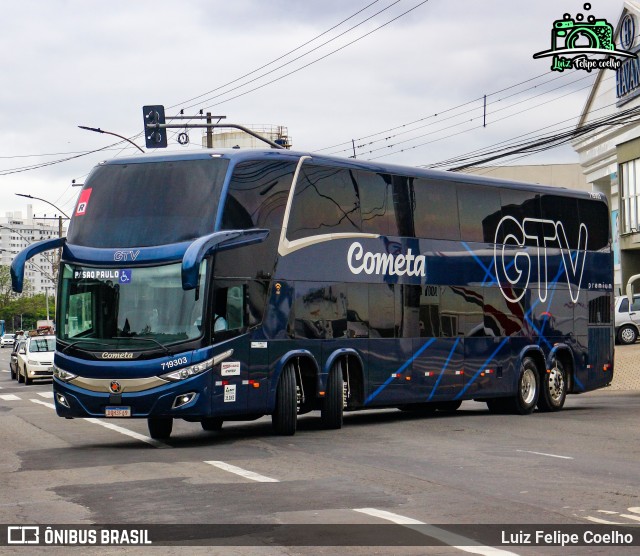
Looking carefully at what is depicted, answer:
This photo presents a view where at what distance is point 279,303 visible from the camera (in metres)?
19.5

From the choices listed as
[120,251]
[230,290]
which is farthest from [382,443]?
[120,251]

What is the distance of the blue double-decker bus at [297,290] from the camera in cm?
1797

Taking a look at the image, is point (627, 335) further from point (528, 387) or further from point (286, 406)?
point (286, 406)

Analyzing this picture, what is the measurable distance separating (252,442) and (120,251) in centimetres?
332

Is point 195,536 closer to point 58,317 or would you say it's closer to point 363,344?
point 58,317

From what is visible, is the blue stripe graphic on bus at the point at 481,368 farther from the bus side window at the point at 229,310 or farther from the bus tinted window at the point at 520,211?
the bus side window at the point at 229,310

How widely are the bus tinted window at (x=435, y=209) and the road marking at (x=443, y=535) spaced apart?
12.0 m

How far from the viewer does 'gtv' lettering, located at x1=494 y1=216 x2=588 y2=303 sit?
2443 centimetres

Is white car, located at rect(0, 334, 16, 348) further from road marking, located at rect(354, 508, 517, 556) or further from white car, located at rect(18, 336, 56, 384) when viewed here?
road marking, located at rect(354, 508, 517, 556)

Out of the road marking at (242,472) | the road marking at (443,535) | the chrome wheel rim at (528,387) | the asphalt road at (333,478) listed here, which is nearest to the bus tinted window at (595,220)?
the chrome wheel rim at (528,387)

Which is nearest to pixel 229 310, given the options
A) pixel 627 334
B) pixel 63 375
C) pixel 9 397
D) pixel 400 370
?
pixel 63 375

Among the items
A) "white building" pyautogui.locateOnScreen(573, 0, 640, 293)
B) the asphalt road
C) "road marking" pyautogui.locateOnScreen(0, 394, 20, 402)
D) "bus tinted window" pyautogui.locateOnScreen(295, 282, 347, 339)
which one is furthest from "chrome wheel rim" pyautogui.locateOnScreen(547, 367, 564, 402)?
"white building" pyautogui.locateOnScreen(573, 0, 640, 293)

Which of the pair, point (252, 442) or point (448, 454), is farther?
point (252, 442)

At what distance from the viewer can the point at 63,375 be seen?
18391 millimetres
